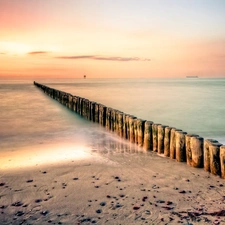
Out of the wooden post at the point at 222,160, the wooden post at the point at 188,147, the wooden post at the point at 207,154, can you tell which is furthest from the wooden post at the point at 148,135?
the wooden post at the point at 222,160

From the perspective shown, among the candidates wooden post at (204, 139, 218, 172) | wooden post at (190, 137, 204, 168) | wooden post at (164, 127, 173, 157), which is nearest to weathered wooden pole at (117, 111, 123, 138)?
wooden post at (164, 127, 173, 157)

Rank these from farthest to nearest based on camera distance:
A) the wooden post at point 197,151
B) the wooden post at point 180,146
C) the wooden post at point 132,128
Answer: the wooden post at point 132,128 < the wooden post at point 180,146 < the wooden post at point 197,151

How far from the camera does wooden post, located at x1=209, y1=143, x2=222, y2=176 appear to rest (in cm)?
509

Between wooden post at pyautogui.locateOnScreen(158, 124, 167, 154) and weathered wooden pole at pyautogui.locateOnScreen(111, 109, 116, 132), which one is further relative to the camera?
weathered wooden pole at pyautogui.locateOnScreen(111, 109, 116, 132)

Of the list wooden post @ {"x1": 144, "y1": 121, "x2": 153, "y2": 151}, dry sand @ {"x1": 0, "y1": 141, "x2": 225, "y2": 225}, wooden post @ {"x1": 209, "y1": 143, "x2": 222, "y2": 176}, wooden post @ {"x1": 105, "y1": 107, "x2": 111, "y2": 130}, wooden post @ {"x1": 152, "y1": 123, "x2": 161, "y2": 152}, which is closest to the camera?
dry sand @ {"x1": 0, "y1": 141, "x2": 225, "y2": 225}

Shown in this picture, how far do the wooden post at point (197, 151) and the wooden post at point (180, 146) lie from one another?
0.29 metres

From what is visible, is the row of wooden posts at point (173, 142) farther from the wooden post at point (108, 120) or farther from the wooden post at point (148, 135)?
the wooden post at point (108, 120)

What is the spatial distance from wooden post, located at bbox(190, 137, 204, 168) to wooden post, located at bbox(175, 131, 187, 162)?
0.29 meters

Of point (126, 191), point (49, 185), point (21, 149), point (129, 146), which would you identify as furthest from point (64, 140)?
point (126, 191)

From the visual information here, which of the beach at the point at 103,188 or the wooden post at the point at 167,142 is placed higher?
the wooden post at the point at 167,142

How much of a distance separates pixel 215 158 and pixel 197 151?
1.81 feet

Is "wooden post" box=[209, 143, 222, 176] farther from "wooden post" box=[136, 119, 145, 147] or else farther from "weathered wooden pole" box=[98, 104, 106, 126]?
"weathered wooden pole" box=[98, 104, 106, 126]

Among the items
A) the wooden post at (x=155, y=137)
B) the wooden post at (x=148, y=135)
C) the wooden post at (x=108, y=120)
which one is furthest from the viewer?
the wooden post at (x=108, y=120)

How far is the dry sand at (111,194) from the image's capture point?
364cm
